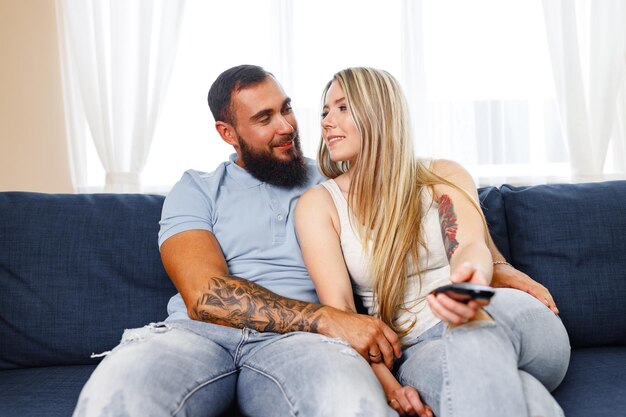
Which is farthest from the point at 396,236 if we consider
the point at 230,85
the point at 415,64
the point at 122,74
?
the point at 122,74

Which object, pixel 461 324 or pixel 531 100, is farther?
pixel 531 100

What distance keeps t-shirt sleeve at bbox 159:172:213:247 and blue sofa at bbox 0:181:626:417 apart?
134mm

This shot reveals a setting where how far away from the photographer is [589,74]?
2.94 metres

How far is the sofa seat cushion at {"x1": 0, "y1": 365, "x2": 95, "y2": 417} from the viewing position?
1600 millimetres

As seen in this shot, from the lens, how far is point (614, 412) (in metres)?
1.49

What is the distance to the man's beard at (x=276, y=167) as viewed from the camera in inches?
79.8

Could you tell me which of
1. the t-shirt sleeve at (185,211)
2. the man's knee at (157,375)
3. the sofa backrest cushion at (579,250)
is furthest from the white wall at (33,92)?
the sofa backrest cushion at (579,250)

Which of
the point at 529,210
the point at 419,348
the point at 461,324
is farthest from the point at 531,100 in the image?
the point at 461,324

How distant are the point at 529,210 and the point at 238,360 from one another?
100cm

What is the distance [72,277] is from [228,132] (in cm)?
65

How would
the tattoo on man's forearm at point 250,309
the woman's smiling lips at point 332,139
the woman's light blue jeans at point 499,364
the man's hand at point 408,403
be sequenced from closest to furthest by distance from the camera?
the woman's light blue jeans at point 499,364
the man's hand at point 408,403
the tattoo on man's forearm at point 250,309
the woman's smiling lips at point 332,139

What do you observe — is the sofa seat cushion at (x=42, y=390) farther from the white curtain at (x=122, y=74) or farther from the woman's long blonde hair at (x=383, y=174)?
the white curtain at (x=122, y=74)

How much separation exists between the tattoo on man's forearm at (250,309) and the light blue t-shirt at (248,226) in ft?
0.44

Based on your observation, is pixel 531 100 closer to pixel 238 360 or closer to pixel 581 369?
pixel 581 369
